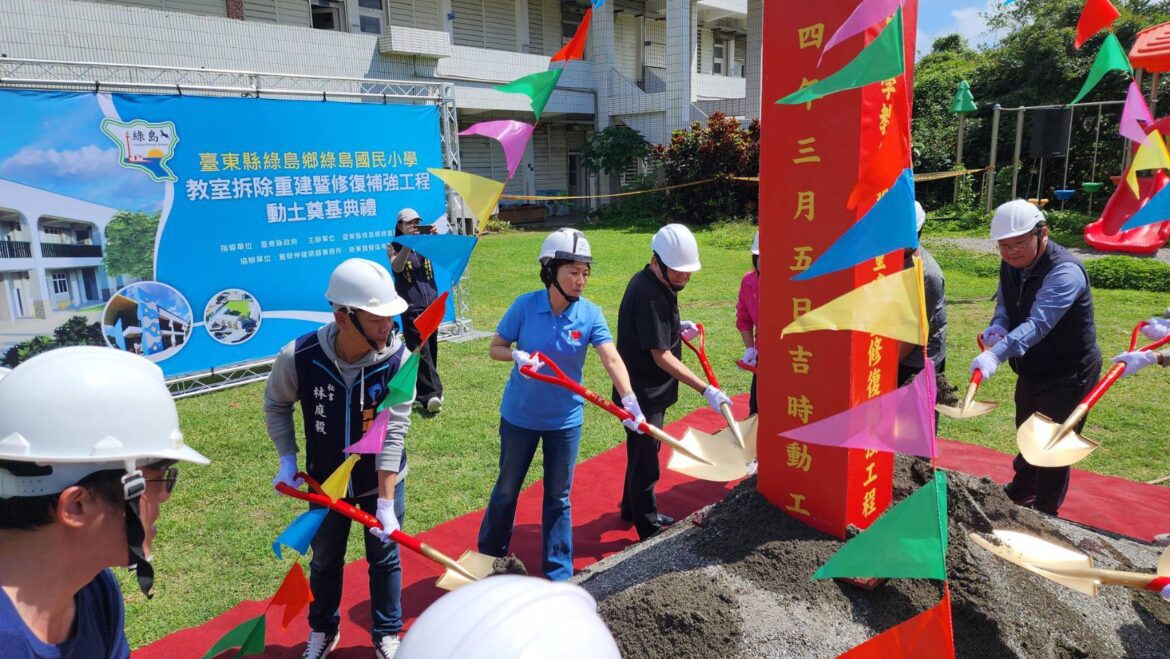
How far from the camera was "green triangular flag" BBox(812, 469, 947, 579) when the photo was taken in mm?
1934

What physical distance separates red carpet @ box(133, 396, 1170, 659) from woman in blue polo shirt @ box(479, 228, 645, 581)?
17.3 inches

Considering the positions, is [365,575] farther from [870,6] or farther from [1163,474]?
[1163,474]

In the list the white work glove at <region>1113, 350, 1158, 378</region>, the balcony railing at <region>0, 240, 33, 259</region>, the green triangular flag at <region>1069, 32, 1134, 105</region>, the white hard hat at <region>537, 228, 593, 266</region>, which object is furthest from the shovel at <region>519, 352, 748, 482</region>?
the balcony railing at <region>0, 240, 33, 259</region>

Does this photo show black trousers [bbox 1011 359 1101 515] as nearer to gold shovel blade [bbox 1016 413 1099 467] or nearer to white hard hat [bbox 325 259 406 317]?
gold shovel blade [bbox 1016 413 1099 467]

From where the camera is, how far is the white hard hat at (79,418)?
4.60 ft

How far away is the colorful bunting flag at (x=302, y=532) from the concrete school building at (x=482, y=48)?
11.1m

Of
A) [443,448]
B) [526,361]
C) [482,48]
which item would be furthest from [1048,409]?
[482,48]

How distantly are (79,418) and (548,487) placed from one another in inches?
96.9

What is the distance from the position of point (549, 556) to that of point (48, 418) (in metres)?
2.64

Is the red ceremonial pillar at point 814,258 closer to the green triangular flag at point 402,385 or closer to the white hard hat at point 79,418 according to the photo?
the green triangular flag at point 402,385

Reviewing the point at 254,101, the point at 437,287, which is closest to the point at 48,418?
the point at 437,287

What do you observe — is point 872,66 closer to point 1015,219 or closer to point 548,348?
point 548,348

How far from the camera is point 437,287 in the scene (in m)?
7.04

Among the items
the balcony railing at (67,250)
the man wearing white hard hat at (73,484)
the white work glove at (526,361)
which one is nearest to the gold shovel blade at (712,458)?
the white work glove at (526,361)
